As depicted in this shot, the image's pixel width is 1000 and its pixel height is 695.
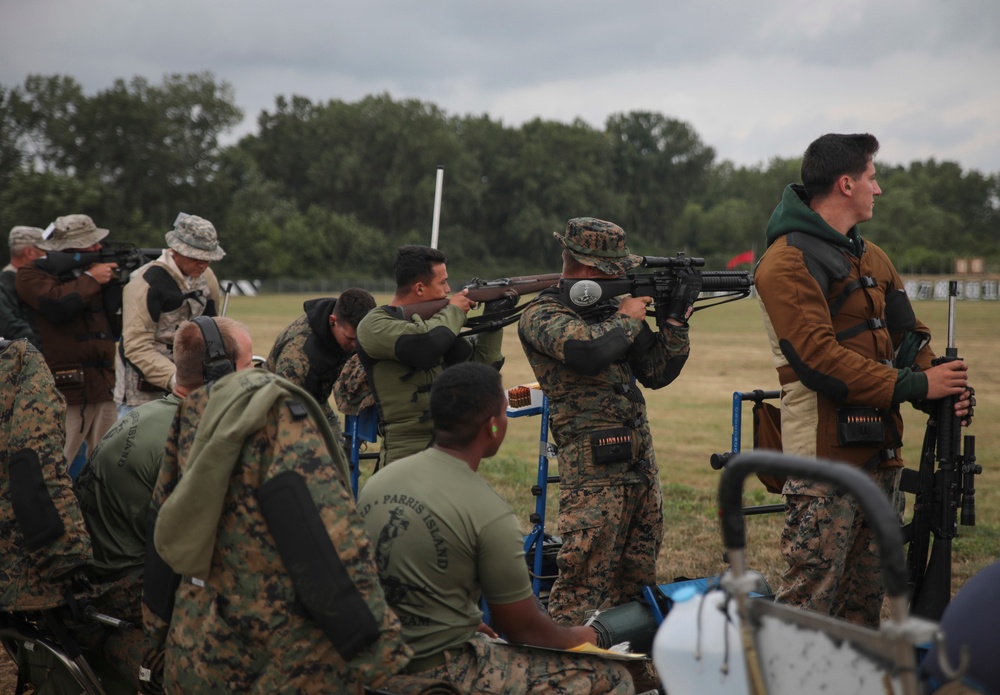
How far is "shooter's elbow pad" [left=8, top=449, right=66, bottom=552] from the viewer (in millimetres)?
3807

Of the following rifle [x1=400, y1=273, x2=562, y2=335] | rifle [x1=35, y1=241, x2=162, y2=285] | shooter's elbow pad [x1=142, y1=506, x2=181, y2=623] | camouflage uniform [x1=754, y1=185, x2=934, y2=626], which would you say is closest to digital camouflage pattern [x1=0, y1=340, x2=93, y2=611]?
shooter's elbow pad [x1=142, y1=506, x2=181, y2=623]

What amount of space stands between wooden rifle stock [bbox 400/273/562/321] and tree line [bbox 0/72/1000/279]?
55084 mm

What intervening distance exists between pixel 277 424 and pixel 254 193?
7660cm

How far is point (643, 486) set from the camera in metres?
5.38

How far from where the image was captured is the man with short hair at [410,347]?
555 cm

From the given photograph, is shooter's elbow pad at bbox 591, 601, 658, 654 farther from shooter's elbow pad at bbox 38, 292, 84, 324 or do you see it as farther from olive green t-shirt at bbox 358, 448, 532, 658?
shooter's elbow pad at bbox 38, 292, 84, 324

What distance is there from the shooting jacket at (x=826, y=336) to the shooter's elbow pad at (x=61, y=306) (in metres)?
5.24

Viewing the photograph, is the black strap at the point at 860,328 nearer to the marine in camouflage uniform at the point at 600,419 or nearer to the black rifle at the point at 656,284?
the black rifle at the point at 656,284

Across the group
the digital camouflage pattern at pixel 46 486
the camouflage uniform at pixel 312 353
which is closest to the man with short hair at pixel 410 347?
the camouflage uniform at pixel 312 353

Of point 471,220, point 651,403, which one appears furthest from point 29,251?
point 471,220

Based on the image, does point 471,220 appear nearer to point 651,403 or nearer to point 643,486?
point 651,403

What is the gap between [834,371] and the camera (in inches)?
171

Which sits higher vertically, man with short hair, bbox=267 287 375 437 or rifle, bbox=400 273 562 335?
rifle, bbox=400 273 562 335

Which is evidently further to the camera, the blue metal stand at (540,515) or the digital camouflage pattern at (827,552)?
the blue metal stand at (540,515)
